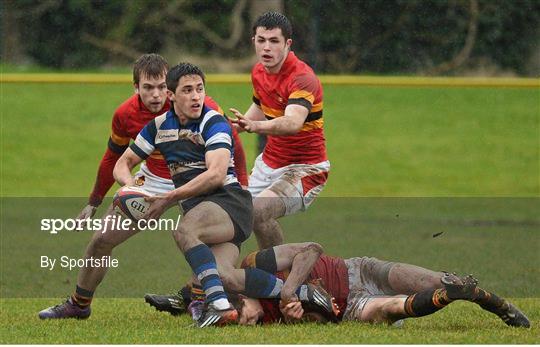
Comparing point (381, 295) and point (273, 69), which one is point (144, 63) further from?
point (381, 295)

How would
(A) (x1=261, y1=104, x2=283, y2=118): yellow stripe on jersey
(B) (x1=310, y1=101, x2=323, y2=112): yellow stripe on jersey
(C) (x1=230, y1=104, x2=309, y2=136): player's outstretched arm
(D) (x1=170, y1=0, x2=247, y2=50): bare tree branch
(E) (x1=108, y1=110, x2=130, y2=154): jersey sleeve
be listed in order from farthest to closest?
(D) (x1=170, y1=0, x2=247, y2=50): bare tree branch → (A) (x1=261, y1=104, x2=283, y2=118): yellow stripe on jersey → (B) (x1=310, y1=101, x2=323, y2=112): yellow stripe on jersey → (E) (x1=108, y1=110, x2=130, y2=154): jersey sleeve → (C) (x1=230, y1=104, x2=309, y2=136): player's outstretched arm

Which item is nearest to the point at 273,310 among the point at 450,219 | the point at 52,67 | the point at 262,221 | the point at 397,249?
the point at 262,221

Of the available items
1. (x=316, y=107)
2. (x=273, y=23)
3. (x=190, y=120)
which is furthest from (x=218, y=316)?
(x=273, y=23)

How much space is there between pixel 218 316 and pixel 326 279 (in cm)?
72

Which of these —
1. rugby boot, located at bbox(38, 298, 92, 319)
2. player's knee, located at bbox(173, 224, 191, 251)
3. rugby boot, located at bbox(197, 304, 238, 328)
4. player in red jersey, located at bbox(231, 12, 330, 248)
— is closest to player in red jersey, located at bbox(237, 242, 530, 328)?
rugby boot, located at bbox(197, 304, 238, 328)

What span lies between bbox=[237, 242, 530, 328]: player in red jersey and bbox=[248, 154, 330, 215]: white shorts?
100cm

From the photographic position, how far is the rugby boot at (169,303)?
795cm

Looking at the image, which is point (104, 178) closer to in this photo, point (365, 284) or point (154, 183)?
point (154, 183)

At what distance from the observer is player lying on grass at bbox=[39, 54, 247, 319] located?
7809 mm

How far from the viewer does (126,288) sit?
30.2 ft

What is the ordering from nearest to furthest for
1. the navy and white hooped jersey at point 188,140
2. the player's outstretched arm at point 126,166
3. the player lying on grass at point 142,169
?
the navy and white hooped jersey at point 188,140, the player's outstretched arm at point 126,166, the player lying on grass at point 142,169

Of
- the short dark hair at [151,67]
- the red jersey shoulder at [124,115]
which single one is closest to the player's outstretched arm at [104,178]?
the red jersey shoulder at [124,115]

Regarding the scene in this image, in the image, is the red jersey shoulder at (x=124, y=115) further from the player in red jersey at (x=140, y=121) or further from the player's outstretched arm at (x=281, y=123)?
the player's outstretched arm at (x=281, y=123)

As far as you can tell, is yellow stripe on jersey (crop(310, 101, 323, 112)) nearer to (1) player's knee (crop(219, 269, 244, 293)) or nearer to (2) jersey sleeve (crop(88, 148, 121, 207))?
(2) jersey sleeve (crop(88, 148, 121, 207))
